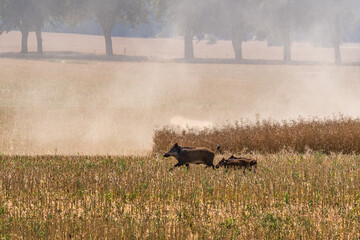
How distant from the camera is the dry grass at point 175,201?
307 inches

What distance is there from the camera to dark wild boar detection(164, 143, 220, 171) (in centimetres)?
1140

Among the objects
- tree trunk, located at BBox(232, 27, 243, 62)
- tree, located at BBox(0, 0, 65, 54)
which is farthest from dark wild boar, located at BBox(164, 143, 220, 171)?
tree trunk, located at BBox(232, 27, 243, 62)

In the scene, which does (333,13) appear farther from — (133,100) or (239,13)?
(133,100)

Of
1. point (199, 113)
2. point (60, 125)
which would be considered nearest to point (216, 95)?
point (199, 113)

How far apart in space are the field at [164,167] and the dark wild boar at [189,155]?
0.78 ft

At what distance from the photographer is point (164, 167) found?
12352 millimetres

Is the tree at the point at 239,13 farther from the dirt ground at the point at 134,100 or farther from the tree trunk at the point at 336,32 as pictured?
the dirt ground at the point at 134,100

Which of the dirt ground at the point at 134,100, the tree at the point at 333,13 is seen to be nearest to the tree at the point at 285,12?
the tree at the point at 333,13

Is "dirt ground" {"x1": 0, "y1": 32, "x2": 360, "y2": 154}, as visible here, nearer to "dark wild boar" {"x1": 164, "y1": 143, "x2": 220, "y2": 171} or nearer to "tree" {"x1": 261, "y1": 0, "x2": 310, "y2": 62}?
"dark wild boar" {"x1": 164, "y1": 143, "x2": 220, "y2": 171}

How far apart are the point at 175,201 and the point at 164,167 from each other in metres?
2.63

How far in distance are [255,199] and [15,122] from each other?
56.6 ft

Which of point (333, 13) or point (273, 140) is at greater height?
point (333, 13)

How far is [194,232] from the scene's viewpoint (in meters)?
8.02

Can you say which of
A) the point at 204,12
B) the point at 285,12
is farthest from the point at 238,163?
the point at 204,12
